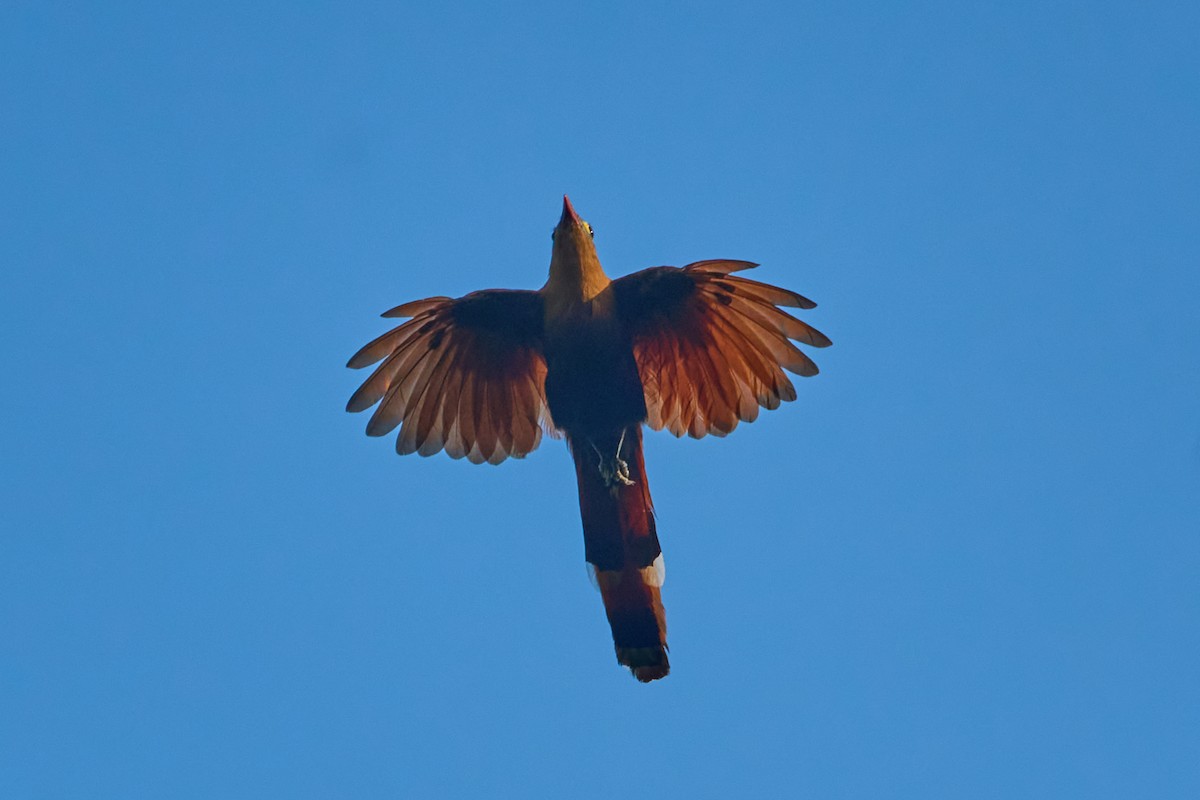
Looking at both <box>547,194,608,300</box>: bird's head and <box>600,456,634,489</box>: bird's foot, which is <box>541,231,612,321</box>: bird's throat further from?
<box>600,456,634,489</box>: bird's foot

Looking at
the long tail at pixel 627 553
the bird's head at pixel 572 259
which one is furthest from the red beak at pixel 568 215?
the long tail at pixel 627 553

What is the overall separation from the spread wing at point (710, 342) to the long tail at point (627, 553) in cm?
66

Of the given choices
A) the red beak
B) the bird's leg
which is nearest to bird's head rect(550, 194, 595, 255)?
the red beak

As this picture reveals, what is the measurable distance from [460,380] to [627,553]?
1714mm

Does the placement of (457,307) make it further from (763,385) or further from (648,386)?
(763,385)

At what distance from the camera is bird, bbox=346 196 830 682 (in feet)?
29.1

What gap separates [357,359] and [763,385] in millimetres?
2598

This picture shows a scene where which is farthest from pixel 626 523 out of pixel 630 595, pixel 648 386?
pixel 648 386

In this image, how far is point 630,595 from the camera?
882cm

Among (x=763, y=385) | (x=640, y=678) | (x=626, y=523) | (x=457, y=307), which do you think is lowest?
(x=640, y=678)

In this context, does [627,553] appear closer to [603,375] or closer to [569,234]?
[603,375]

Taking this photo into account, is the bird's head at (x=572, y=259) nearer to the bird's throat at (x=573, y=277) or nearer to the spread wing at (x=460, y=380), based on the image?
the bird's throat at (x=573, y=277)

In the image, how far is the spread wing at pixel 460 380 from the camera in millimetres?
9398

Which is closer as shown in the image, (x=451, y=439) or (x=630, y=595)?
(x=630, y=595)
